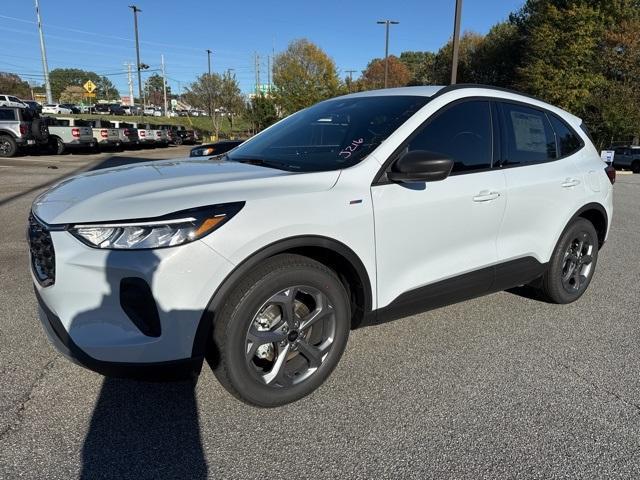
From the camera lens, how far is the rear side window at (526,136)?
12.0 ft

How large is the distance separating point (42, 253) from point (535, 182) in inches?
127

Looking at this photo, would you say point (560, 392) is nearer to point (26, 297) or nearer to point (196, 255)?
point (196, 255)

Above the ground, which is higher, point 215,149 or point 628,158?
point 215,149

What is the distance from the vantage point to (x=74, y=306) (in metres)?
2.31

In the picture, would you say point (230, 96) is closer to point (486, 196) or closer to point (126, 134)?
point (126, 134)

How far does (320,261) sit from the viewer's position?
285cm

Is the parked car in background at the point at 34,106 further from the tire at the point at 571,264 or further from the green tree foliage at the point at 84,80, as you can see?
the green tree foliage at the point at 84,80

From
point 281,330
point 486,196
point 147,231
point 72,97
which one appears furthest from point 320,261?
point 72,97

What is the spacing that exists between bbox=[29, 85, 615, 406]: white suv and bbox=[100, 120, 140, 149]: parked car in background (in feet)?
78.0

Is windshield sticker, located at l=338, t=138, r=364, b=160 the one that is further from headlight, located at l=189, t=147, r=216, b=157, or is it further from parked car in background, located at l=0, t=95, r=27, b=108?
parked car in background, located at l=0, t=95, r=27, b=108

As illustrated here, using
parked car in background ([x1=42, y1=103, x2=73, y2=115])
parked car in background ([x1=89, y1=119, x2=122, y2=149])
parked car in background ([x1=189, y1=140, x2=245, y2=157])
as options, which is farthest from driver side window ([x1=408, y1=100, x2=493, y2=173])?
parked car in background ([x1=42, y1=103, x2=73, y2=115])

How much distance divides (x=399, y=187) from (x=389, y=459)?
1452 millimetres

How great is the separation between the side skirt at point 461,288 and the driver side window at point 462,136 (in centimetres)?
73

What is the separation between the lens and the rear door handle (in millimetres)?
3970
